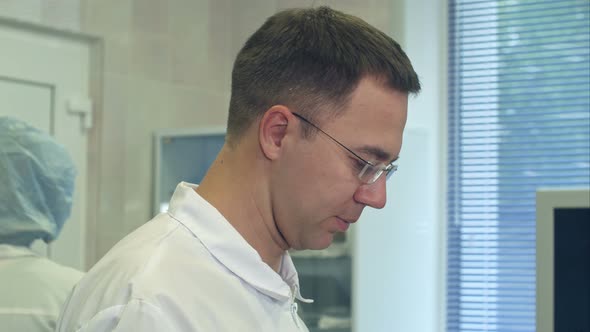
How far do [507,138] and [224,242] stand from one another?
2.25m

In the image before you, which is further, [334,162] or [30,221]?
[30,221]

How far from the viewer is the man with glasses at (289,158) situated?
3.53 ft

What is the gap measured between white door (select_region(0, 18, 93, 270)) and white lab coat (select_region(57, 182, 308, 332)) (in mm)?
1823

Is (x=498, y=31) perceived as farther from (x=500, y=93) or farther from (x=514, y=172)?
(x=514, y=172)

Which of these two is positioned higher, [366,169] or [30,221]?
[366,169]

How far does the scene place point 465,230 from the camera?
321 centimetres

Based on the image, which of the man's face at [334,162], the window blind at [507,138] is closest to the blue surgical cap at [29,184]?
the man's face at [334,162]

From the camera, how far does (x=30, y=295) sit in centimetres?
180

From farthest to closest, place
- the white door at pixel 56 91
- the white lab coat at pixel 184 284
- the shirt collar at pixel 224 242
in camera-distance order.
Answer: the white door at pixel 56 91
the shirt collar at pixel 224 242
the white lab coat at pixel 184 284

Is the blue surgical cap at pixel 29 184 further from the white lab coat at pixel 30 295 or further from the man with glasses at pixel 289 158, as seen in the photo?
the man with glasses at pixel 289 158

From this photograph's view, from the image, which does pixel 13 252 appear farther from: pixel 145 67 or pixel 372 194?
pixel 145 67

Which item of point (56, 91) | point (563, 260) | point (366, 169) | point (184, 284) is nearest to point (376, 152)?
point (366, 169)

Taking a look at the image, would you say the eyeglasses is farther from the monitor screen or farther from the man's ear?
the monitor screen

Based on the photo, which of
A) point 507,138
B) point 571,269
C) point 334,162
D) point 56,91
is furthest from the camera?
point 507,138
